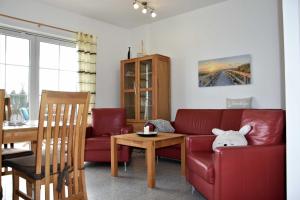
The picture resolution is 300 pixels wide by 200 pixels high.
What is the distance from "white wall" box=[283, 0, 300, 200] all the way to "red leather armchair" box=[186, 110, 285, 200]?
7.1 inches

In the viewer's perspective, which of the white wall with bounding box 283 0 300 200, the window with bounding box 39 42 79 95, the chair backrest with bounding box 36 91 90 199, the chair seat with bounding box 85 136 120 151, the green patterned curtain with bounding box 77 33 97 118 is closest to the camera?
the chair backrest with bounding box 36 91 90 199

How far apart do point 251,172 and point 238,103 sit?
1.81 metres

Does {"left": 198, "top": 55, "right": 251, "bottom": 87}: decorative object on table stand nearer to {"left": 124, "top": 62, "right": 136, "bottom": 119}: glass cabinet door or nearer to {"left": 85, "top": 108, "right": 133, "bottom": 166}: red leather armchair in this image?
{"left": 124, "top": 62, "right": 136, "bottom": 119}: glass cabinet door

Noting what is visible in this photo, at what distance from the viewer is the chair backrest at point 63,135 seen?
1.46m

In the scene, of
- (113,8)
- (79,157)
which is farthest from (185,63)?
(79,157)

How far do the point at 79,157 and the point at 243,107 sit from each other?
2614 mm

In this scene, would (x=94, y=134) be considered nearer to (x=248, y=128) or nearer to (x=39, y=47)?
(x=39, y=47)

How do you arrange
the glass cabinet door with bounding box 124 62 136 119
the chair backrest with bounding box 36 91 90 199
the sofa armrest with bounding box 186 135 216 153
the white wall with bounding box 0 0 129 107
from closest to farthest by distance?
the chair backrest with bounding box 36 91 90 199, the sofa armrest with bounding box 186 135 216 153, the white wall with bounding box 0 0 129 107, the glass cabinet door with bounding box 124 62 136 119

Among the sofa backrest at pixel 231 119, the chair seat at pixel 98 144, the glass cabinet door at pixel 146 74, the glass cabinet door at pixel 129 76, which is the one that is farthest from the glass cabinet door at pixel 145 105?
the sofa backrest at pixel 231 119

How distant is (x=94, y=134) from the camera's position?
3785mm

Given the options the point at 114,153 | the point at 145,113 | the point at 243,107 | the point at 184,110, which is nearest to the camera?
the point at 114,153

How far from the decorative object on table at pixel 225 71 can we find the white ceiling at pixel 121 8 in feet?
3.27

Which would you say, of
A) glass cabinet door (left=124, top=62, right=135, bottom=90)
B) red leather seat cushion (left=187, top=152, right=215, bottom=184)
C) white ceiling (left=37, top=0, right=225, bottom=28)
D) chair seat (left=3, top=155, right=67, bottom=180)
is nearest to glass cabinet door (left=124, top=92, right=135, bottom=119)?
glass cabinet door (left=124, top=62, right=135, bottom=90)

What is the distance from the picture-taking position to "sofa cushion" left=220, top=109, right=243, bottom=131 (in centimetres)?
331
